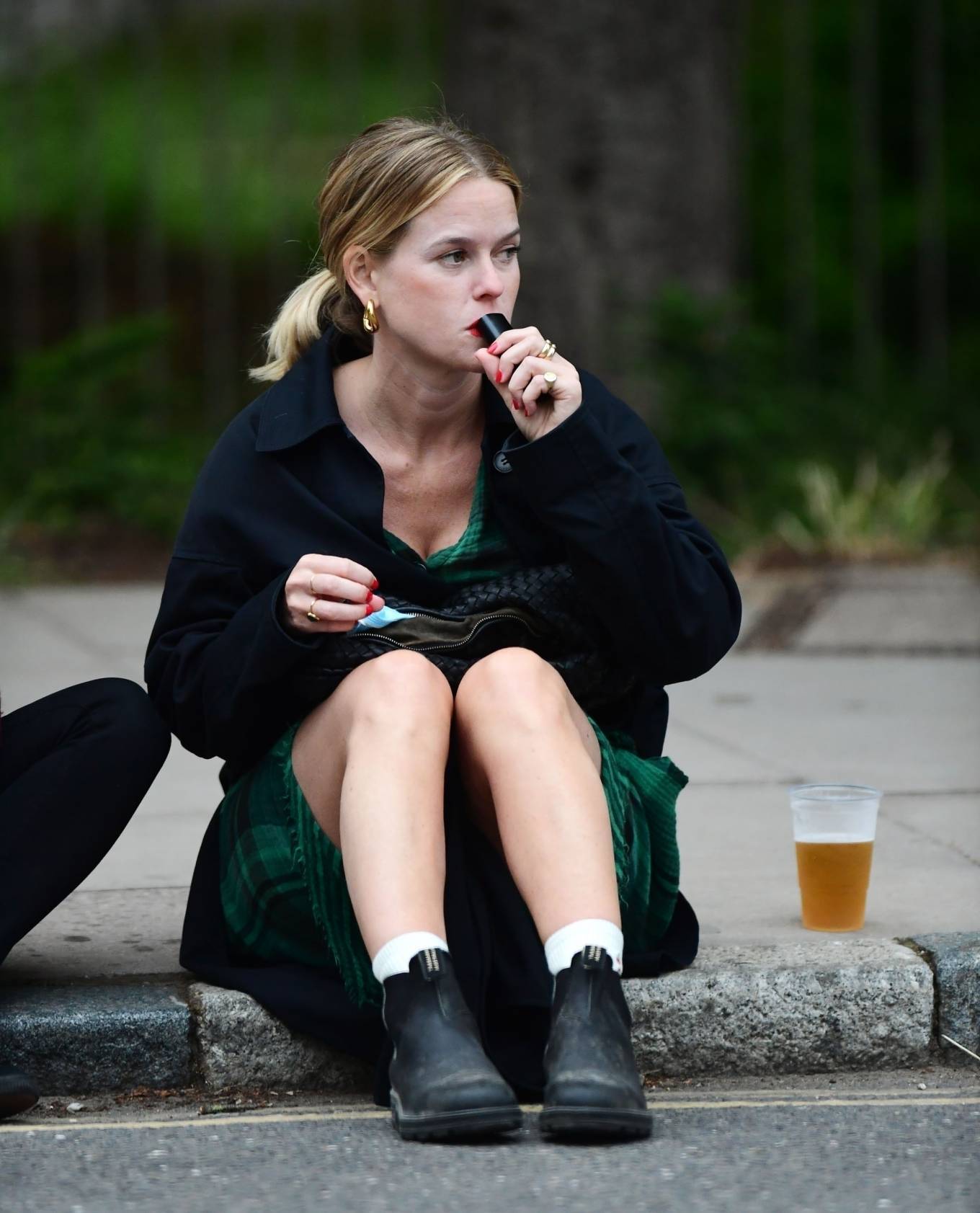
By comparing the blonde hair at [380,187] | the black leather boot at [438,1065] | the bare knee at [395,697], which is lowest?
the black leather boot at [438,1065]

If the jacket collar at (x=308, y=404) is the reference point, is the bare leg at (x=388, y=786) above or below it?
below

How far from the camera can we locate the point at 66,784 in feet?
9.38

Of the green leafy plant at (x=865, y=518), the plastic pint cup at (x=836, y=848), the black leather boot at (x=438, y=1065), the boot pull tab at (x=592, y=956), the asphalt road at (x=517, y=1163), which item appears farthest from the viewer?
the green leafy plant at (x=865, y=518)

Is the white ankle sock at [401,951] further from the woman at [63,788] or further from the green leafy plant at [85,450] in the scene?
the green leafy plant at [85,450]

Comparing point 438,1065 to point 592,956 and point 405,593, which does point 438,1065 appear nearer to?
point 592,956

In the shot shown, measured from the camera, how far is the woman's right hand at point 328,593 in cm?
279

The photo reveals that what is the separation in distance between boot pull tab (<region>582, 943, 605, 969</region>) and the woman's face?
3.04ft

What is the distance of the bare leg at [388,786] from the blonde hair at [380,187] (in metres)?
0.68

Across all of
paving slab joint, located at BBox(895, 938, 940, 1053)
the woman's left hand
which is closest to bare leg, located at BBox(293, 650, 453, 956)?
the woman's left hand

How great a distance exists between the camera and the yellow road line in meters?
2.73

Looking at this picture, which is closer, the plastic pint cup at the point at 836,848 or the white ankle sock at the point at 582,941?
the white ankle sock at the point at 582,941

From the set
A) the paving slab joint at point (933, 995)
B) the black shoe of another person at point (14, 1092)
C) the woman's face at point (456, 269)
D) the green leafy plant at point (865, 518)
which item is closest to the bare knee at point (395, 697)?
the woman's face at point (456, 269)

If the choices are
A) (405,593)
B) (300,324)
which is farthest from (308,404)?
(405,593)

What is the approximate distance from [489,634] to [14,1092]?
3.13 ft
